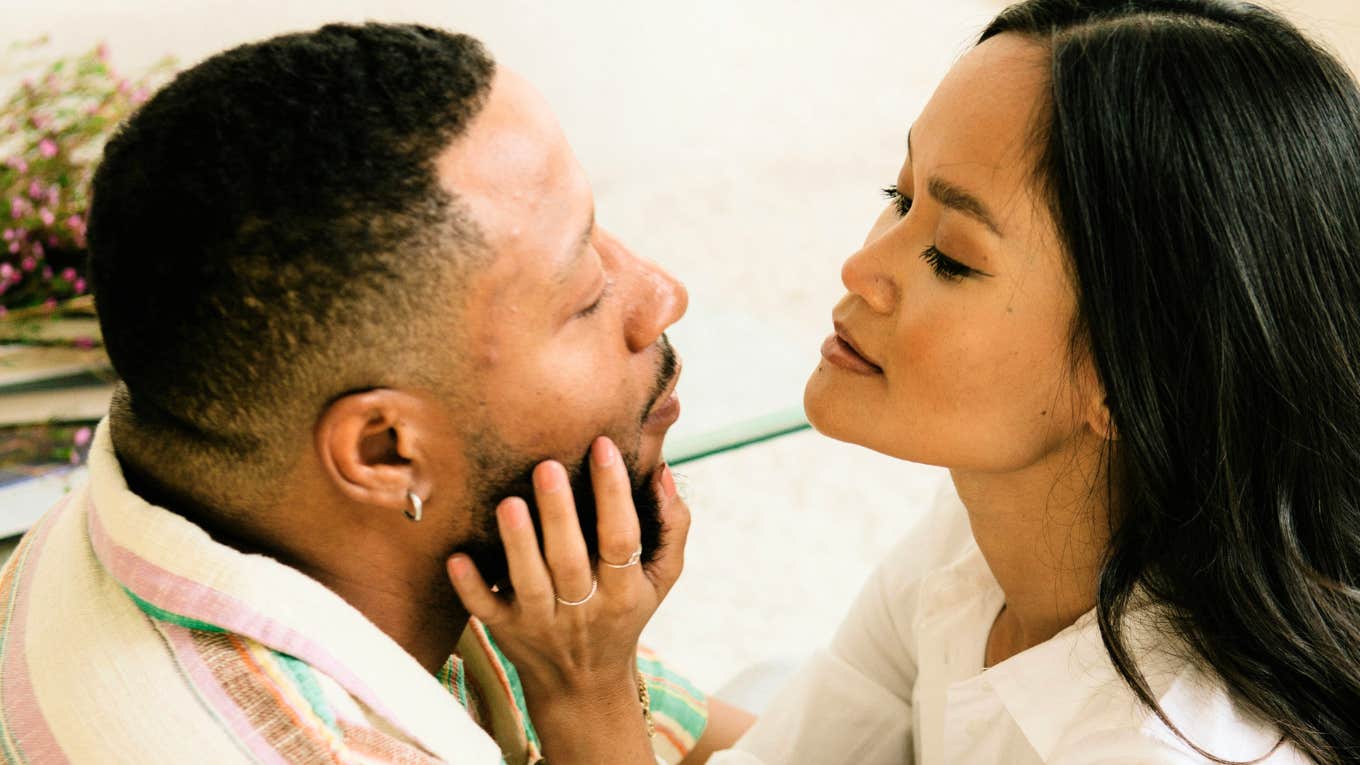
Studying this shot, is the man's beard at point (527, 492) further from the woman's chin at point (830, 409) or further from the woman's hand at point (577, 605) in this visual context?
the woman's chin at point (830, 409)

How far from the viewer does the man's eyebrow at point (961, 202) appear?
119cm

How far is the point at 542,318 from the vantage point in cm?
111

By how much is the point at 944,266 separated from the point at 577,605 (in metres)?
0.48

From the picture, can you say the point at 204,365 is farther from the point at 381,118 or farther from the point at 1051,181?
the point at 1051,181

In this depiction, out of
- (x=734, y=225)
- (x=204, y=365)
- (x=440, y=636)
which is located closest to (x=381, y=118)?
(x=204, y=365)

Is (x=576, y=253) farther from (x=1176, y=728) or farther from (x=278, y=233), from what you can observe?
(x=1176, y=728)

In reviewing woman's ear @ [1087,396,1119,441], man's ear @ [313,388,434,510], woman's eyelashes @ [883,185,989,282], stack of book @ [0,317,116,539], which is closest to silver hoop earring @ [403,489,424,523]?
man's ear @ [313,388,434,510]

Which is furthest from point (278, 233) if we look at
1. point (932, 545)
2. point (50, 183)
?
point (50, 183)

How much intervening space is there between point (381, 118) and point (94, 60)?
132 cm

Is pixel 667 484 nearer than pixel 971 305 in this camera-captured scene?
No

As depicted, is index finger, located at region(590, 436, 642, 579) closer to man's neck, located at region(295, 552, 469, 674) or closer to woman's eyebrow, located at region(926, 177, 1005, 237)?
man's neck, located at region(295, 552, 469, 674)

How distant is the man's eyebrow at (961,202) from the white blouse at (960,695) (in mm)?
414

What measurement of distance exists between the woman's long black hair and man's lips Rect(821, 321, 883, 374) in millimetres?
224

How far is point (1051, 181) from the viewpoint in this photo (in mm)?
1164
